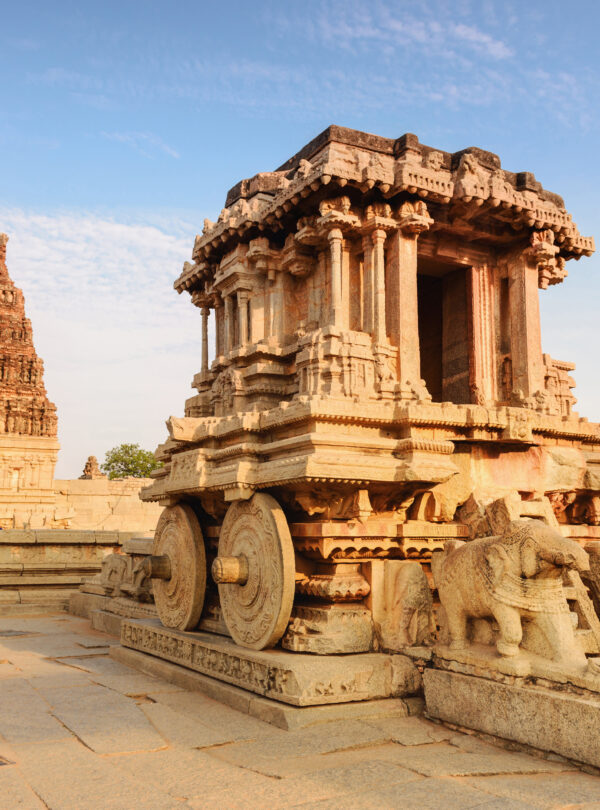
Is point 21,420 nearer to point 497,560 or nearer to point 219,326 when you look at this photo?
point 219,326

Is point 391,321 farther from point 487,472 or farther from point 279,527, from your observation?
point 279,527

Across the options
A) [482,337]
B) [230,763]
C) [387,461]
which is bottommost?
[230,763]

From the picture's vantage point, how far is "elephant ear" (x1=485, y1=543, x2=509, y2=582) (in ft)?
16.4

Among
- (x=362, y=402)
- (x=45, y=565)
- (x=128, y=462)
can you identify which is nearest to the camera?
(x=362, y=402)

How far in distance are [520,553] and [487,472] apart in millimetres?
1943

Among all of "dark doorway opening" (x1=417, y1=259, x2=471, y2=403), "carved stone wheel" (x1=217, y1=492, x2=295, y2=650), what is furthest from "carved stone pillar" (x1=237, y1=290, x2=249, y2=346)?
"carved stone wheel" (x1=217, y1=492, x2=295, y2=650)

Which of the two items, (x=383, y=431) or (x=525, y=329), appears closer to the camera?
(x=383, y=431)

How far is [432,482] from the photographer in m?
5.98

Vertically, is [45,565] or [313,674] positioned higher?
[45,565]

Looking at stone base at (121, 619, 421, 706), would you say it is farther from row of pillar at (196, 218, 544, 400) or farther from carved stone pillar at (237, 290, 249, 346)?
carved stone pillar at (237, 290, 249, 346)

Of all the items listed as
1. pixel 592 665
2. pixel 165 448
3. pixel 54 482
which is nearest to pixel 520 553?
pixel 592 665

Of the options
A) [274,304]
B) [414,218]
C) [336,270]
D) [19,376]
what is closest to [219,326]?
[274,304]

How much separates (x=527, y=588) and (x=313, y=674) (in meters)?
1.62

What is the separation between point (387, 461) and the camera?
19.6 feet
